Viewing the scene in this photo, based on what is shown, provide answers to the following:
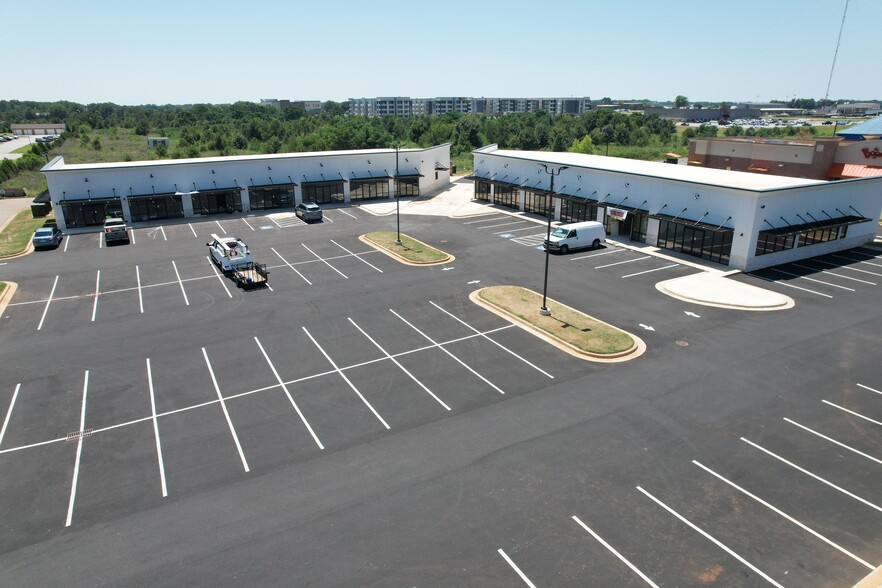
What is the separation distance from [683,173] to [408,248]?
22.7 metres

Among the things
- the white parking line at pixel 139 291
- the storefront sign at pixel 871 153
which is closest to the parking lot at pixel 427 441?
the white parking line at pixel 139 291

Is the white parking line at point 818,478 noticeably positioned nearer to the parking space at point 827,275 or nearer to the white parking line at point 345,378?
the white parking line at point 345,378

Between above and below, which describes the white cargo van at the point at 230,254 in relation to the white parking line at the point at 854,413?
above

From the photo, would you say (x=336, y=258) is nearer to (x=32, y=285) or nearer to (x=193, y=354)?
(x=193, y=354)

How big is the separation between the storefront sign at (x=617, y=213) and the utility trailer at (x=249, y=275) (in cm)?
2704

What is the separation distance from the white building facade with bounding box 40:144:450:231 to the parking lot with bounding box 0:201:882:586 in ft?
63.4

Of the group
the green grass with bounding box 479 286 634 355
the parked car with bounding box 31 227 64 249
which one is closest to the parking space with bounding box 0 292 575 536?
the green grass with bounding box 479 286 634 355

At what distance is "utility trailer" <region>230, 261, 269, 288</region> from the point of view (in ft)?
109

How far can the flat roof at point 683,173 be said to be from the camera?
122 ft

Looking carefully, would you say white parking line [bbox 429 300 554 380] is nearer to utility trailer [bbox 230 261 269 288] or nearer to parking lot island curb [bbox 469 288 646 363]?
parking lot island curb [bbox 469 288 646 363]

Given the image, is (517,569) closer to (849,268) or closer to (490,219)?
(849,268)

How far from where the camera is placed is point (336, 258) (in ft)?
128

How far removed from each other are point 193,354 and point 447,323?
1205 centimetres

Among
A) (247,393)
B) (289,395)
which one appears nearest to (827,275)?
(289,395)
